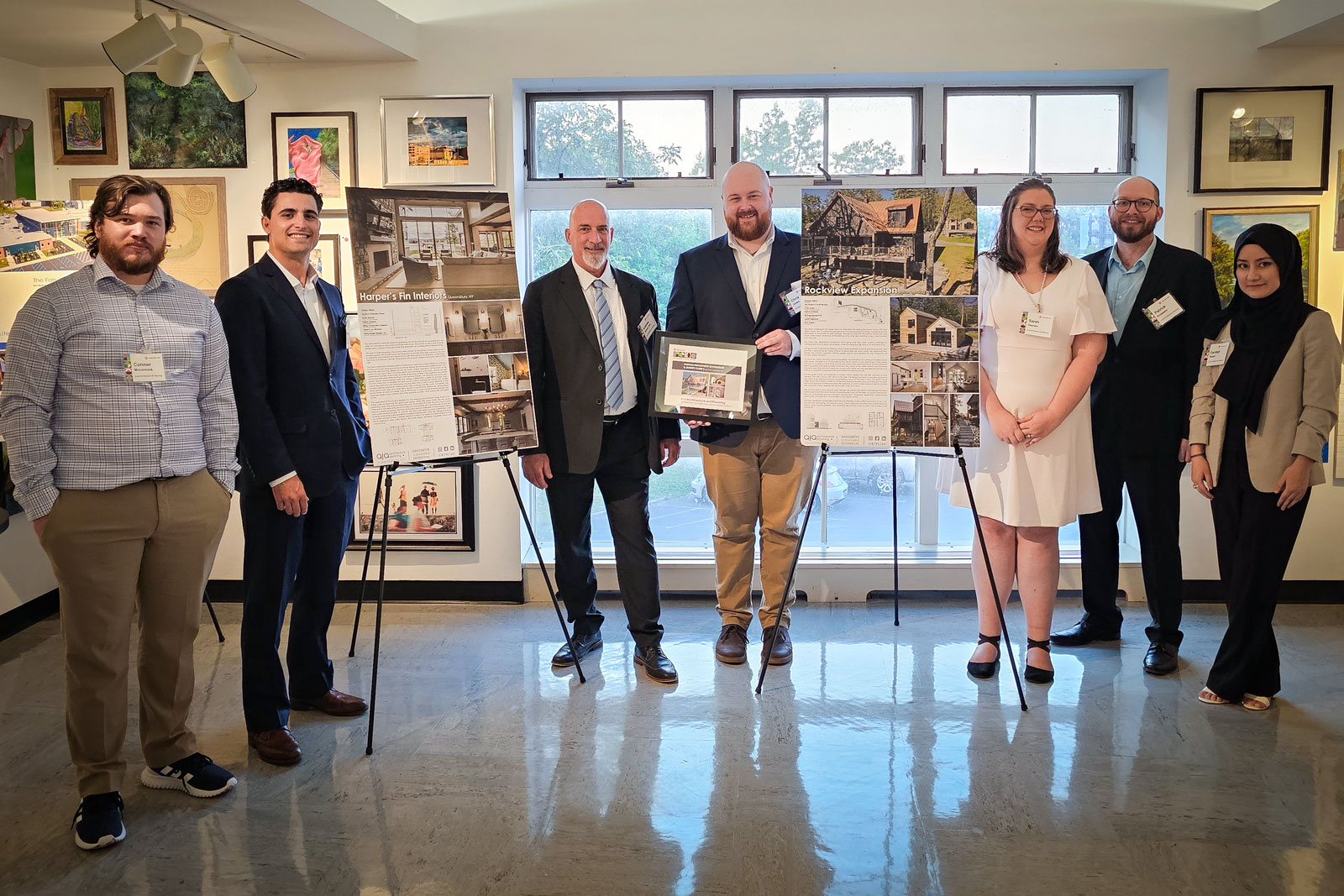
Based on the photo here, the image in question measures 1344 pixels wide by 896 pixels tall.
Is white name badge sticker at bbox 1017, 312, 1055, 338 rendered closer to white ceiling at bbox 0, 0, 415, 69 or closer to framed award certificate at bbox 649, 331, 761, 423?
framed award certificate at bbox 649, 331, 761, 423

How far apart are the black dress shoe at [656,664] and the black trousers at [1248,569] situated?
2.05 metres

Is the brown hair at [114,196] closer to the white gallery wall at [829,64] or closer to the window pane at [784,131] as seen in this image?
the white gallery wall at [829,64]

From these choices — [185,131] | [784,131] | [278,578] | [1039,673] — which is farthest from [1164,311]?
[185,131]

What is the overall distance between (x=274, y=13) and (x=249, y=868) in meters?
3.23

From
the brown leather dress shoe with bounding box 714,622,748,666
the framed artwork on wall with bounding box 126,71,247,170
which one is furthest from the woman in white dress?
the framed artwork on wall with bounding box 126,71,247,170

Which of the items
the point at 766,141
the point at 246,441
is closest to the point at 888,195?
the point at 766,141

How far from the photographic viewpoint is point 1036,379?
12.5 feet

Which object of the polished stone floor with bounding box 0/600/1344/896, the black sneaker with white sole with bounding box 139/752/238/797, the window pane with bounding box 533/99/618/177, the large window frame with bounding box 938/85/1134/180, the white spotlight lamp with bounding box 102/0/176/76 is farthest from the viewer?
the window pane with bounding box 533/99/618/177

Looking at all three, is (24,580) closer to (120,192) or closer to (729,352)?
(120,192)

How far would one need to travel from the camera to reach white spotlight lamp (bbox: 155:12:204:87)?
4.23m

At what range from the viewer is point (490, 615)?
5.07 meters

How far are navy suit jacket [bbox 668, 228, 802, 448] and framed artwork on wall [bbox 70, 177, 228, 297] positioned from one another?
2486 millimetres

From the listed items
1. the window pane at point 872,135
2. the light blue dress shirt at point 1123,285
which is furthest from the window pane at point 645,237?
the light blue dress shirt at point 1123,285

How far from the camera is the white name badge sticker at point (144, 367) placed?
9.27 ft
